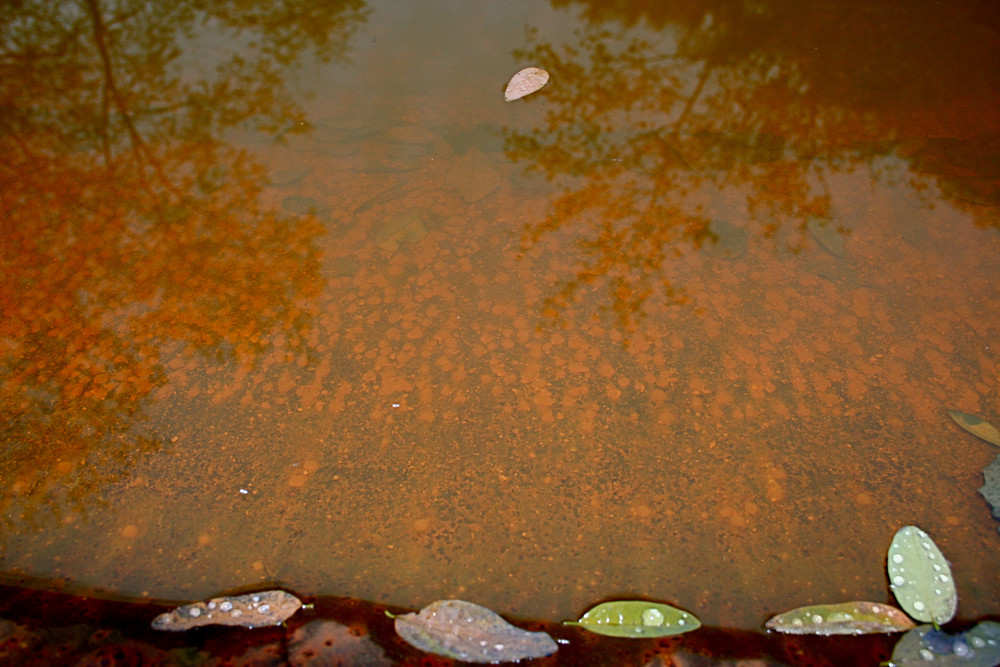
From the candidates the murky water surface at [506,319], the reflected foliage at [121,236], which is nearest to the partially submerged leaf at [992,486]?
the murky water surface at [506,319]

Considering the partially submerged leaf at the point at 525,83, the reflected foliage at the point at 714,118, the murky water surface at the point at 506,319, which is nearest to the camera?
the murky water surface at the point at 506,319

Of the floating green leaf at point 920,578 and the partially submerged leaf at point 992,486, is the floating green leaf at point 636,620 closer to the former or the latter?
the floating green leaf at point 920,578

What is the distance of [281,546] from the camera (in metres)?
1.09

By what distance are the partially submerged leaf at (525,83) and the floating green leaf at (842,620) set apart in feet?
5.16

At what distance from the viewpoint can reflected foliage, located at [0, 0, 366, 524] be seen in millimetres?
1234

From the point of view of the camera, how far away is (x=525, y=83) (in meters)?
1.89

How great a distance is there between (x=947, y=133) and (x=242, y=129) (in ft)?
6.97

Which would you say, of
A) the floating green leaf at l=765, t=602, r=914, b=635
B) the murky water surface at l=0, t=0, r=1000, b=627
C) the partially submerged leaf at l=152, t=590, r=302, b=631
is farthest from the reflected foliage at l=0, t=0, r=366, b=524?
the floating green leaf at l=765, t=602, r=914, b=635

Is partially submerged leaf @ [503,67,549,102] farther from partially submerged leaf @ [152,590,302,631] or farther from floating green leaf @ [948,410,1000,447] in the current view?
partially submerged leaf @ [152,590,302,631]

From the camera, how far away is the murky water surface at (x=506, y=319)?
1.10 meters

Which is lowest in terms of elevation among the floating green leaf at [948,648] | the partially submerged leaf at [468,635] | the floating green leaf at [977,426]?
the floating green leaf at [948,648]

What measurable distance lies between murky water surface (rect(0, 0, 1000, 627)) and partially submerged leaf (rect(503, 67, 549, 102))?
0.03 metres

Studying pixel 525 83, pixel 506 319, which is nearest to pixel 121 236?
pixel 506 319

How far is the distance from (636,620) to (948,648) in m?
0.50
